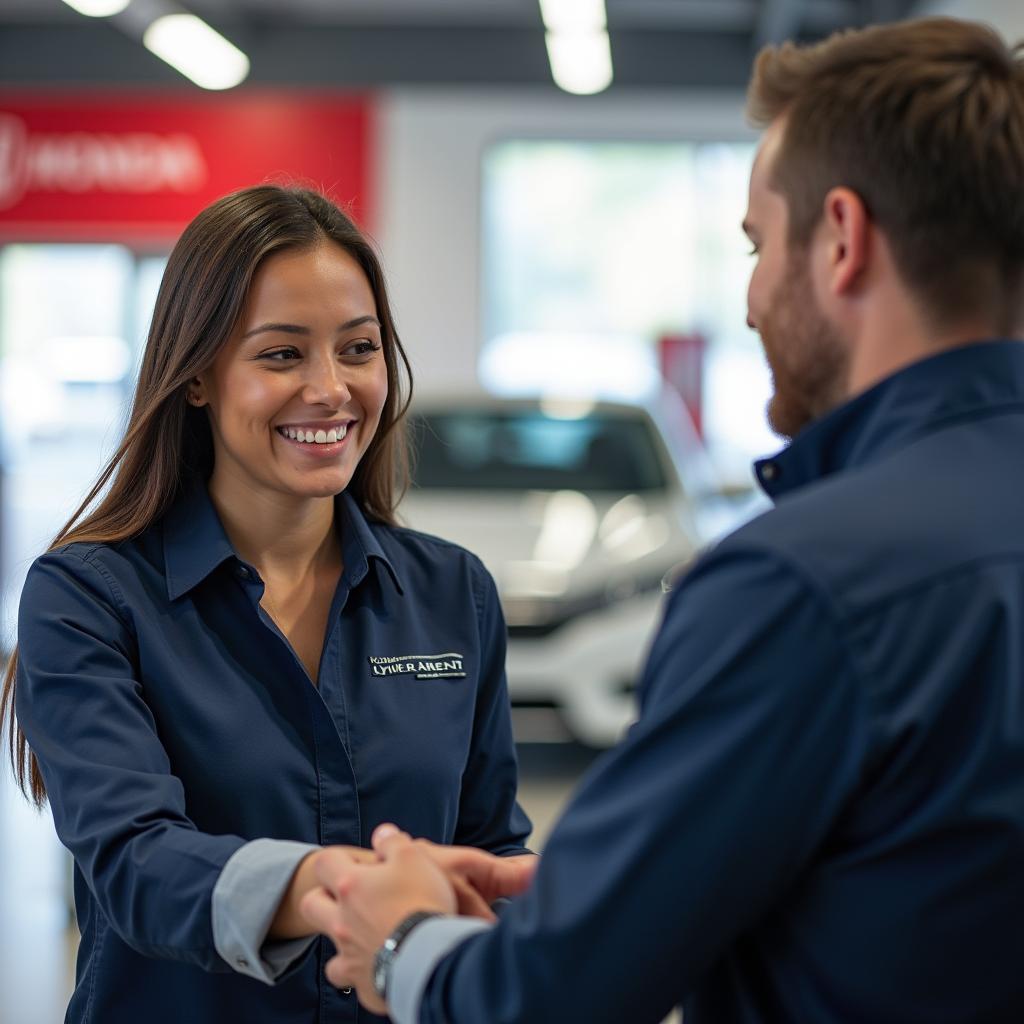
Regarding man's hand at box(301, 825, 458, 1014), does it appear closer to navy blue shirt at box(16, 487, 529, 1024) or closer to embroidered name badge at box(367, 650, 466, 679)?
navy blue shirt at box(16, 487, 529, 1024)

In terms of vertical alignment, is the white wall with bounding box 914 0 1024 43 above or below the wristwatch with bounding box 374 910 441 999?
above

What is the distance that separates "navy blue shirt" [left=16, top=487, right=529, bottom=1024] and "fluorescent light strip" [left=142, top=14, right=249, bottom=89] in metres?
8.44

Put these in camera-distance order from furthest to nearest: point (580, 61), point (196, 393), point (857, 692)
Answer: point (580, 61) < point (196, 393) < point (857, 692)

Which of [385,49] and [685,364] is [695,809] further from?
[385,49]

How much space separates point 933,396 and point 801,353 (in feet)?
0.40

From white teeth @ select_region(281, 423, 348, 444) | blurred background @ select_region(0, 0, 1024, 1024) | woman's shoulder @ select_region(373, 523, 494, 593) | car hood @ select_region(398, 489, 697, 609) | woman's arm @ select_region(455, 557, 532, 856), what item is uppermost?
blurred background @ select_region(0, 0, 1024, 1024)

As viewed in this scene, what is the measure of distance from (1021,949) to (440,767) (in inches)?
33.9

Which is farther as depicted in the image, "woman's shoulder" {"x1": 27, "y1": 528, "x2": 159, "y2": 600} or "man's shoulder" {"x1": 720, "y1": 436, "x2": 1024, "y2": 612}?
"woman's shoulder" {"x1": 27, "y1": 528, "x2": 159, "y2": 600}

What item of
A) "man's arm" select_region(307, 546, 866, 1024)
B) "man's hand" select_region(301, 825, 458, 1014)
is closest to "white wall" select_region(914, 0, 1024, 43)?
"man's hand" select_region(301, 825, 458, 1014)

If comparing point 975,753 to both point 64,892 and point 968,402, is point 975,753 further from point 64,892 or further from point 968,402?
point 64,892

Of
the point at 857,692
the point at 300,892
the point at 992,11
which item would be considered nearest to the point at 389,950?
the point at 300,892

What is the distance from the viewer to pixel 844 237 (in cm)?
113

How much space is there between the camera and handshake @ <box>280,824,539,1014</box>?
4.12ft

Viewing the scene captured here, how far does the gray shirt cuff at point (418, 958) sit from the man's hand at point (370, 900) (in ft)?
0.15
